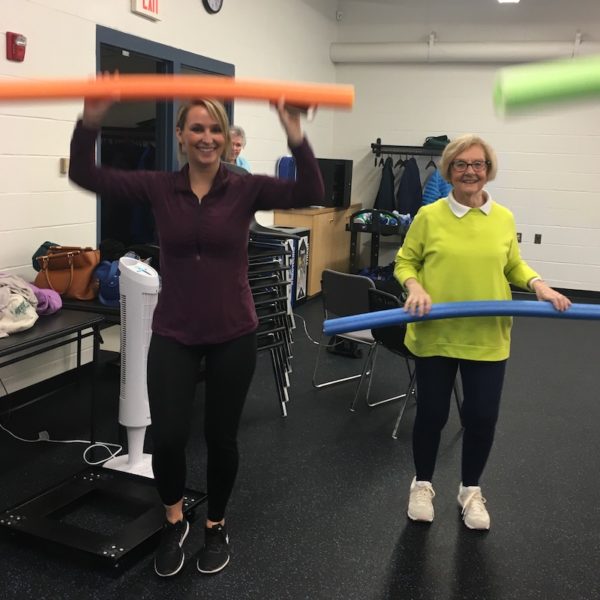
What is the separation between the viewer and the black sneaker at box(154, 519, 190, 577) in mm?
2102

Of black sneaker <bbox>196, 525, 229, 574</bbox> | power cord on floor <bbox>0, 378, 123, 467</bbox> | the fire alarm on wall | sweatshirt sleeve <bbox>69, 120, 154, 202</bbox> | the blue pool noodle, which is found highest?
the fire alarm on wall

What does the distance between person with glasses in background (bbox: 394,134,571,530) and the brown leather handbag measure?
68.3 inches

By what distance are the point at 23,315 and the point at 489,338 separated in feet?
6.18

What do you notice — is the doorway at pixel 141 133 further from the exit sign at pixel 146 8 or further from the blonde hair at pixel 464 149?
the blonde hair at pixel 464 149

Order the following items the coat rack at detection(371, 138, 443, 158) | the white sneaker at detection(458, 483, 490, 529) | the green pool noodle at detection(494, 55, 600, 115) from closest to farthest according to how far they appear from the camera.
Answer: the green pool noodle at detection(494, 55, 600, 115), the white sneaker at detection(458, 483, 490, 529), the coat rack at detection(371, 138, 443, 158)

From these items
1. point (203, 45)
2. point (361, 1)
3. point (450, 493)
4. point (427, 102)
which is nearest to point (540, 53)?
point (427, 102)

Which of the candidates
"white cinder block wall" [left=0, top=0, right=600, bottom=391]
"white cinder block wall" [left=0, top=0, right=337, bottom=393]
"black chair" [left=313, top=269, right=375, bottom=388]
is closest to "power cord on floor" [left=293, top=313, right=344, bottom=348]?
"black chair" [left=313, top=269, right=375, bottom=388]

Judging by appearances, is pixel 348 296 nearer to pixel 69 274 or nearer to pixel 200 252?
pixel 69 274

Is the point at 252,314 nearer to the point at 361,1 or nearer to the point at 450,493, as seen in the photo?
the point at 450,493

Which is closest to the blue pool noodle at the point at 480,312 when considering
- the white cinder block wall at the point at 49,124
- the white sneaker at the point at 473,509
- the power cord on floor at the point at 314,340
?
the white sneaker at the point at 473,509

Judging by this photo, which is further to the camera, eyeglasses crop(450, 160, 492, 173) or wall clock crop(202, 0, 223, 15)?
wall clock crop(202, 0, 223, 15)

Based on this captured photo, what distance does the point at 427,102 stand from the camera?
24.5ft

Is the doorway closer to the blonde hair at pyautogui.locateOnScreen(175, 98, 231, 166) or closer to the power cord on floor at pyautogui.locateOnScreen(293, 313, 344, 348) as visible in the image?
the power cord on floor at pyautogui.locateOnScreen(293, 313, 344, 348)

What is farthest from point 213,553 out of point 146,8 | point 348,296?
point 146,8
